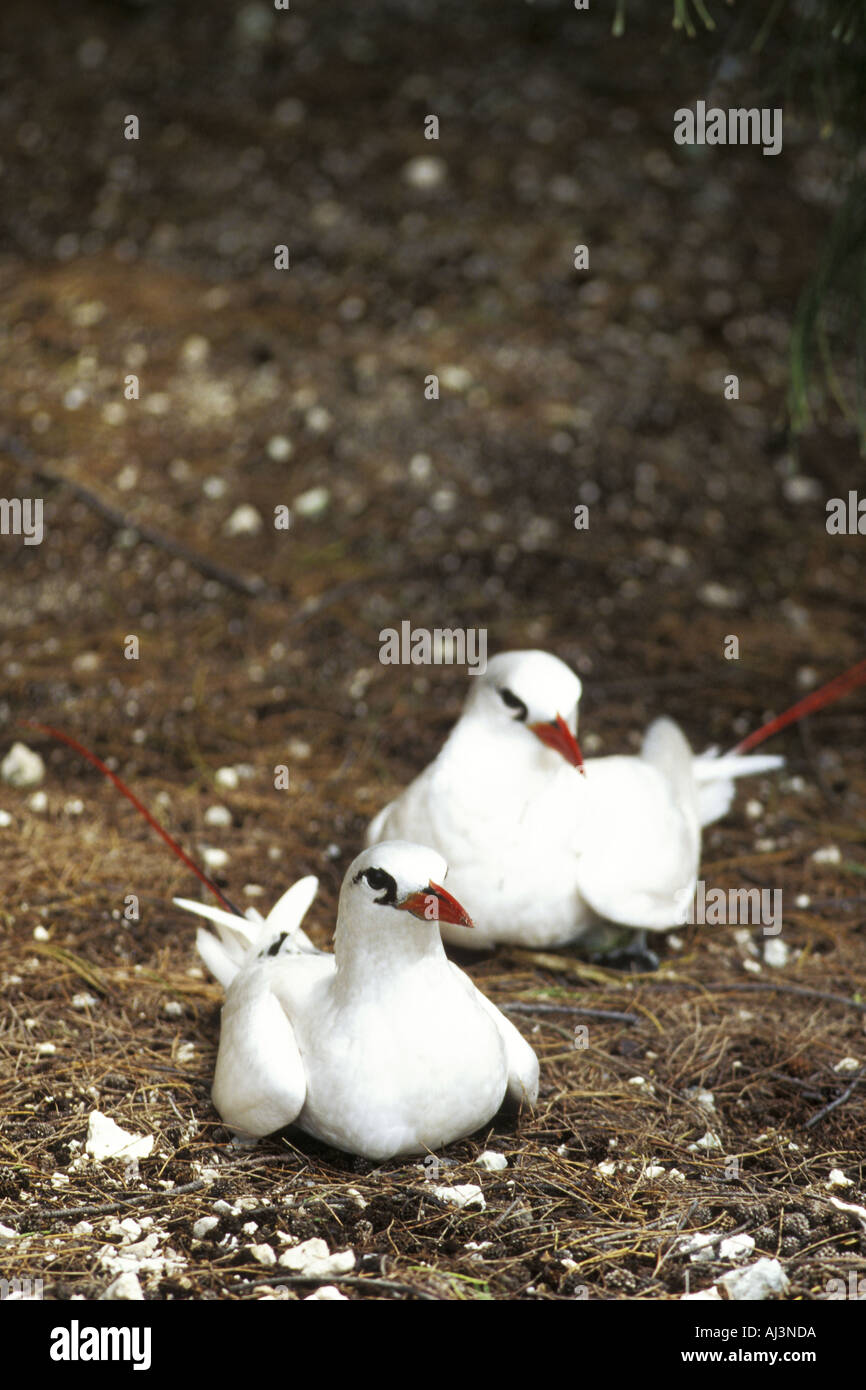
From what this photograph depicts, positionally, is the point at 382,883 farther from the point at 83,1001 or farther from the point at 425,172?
the point at 425,172

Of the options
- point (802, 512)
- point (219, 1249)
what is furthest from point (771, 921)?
point (802, 512)

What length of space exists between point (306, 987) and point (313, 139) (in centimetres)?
580

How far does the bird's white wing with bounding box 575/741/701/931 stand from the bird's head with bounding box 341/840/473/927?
0.95 metres

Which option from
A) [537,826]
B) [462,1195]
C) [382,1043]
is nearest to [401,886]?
[382,1043]

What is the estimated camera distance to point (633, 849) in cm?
370

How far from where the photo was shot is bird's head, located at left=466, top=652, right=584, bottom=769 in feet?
11.8

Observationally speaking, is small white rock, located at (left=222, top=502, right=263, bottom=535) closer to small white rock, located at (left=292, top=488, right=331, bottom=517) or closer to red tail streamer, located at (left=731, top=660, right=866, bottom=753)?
small white rock, located at (left=292, top=488, right=331, bottom=517)

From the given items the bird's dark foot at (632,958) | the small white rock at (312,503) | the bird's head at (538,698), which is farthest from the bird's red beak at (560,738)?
the small white rock at (312,503)

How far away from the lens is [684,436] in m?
6.00

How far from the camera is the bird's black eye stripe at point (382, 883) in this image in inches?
107

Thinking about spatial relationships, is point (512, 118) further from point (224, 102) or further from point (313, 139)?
point (224, 102)
